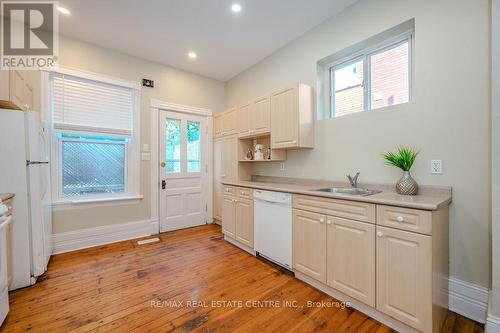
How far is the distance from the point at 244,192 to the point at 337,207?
55.8 inches

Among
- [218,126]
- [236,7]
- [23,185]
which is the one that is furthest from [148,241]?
[236,7]

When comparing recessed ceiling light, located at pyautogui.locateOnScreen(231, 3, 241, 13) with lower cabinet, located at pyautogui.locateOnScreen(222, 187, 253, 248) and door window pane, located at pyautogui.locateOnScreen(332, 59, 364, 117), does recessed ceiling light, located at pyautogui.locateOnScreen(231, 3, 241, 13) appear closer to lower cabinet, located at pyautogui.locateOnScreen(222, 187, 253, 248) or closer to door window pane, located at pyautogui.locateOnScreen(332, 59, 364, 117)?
door window pane, located at pyautogui.locateOnScreen(332, 59, 364, 117)

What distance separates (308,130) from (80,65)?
3.44 metres

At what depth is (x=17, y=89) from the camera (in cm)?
223

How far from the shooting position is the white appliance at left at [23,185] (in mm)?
2047

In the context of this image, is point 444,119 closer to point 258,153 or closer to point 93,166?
point 258,153

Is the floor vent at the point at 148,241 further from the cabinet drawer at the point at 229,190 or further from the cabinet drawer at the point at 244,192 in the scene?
the cabinet drawer at the point at 244,192

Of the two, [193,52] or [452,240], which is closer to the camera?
[452,240]

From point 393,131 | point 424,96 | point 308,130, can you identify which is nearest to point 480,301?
point 393,131

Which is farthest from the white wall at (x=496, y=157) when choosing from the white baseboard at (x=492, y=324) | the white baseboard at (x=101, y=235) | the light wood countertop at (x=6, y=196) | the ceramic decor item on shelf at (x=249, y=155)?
the white baseboard at (x=101, y=235)

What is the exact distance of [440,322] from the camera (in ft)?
5.20

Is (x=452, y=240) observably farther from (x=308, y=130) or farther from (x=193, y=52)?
(x=193, y=52)

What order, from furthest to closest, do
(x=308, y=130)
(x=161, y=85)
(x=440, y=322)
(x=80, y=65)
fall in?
(x=161, y=85), (x=80, y=65), (x=308, y=130), (x=440, y=322)
